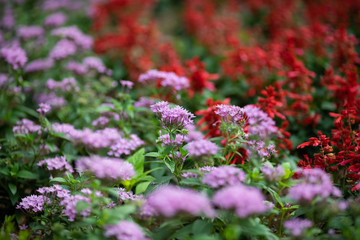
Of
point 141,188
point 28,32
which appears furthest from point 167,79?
point 28,32

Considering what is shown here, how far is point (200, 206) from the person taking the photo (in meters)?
1.09

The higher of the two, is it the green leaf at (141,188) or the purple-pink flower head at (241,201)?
the green leaf at (141,188)

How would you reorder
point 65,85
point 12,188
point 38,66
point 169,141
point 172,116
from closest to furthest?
point 172,116 < point 169,141 < point 12,188 < point 65,85 < point 38,66

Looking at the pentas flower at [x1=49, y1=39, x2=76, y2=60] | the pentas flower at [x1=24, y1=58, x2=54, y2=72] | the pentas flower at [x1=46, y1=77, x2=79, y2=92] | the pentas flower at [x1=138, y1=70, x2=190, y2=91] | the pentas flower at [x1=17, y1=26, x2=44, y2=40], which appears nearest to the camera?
the pentas flower at [x1=138, y1=70, x2=190, y2=91]

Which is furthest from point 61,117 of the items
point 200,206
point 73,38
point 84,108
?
point 200,206

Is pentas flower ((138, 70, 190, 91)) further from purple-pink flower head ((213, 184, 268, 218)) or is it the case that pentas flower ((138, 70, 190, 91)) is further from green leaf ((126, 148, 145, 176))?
purple-pink flower head ((213, 184, 268, 218))

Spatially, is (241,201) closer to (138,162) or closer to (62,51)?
(138,162)

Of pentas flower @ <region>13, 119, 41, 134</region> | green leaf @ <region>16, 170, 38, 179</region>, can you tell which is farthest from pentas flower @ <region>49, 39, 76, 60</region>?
green leaf @ <region>16, 170, 38, 179</region>

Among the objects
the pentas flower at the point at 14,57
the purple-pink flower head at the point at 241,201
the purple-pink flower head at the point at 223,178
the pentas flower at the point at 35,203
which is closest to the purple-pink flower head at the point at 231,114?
the purple-pink flower head at the point at 223,178

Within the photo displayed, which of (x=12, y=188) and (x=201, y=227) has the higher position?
(x=12, y=188)

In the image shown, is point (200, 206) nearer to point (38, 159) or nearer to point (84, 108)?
point (38, 159)

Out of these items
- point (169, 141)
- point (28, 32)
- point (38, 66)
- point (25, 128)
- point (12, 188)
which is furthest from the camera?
point (28, 32)

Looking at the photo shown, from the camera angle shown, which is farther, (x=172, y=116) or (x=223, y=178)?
(x=172, y=116)

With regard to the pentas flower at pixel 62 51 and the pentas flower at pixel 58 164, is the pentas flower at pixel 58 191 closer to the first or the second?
the pentas flower at pixel 58 164
